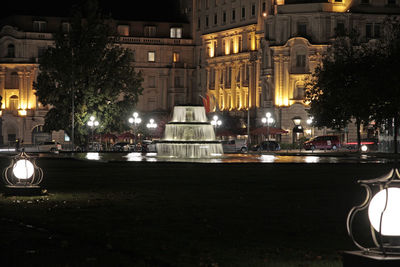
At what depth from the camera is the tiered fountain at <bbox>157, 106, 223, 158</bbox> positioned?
69.1 metres

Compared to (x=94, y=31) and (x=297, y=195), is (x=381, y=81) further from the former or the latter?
(x=297, y=195)

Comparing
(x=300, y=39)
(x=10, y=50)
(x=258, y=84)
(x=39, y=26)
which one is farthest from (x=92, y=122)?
(x=39, y=26)

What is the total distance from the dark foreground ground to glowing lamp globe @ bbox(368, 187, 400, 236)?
3269 millimetres

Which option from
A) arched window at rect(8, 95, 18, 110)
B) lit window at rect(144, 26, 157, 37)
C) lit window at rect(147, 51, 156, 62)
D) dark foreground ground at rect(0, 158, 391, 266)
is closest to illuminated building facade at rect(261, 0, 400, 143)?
lit window at rect(144, 26, 157, 37)

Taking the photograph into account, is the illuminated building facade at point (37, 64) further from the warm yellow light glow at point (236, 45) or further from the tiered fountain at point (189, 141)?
the tiered fountain at point (189, 141)

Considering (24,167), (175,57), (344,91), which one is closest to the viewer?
(24,167)

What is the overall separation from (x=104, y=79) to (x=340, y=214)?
82.7m

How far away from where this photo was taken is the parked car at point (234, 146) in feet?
348

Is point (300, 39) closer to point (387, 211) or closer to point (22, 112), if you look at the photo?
point (22, 112)

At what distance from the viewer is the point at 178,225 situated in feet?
64.6

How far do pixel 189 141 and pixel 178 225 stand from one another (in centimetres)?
4938

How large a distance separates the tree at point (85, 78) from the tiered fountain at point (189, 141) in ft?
103

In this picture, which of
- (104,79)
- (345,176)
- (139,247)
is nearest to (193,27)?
(104,79)

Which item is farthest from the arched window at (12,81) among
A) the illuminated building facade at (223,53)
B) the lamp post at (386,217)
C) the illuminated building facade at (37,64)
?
the lamp post at (386,217)
